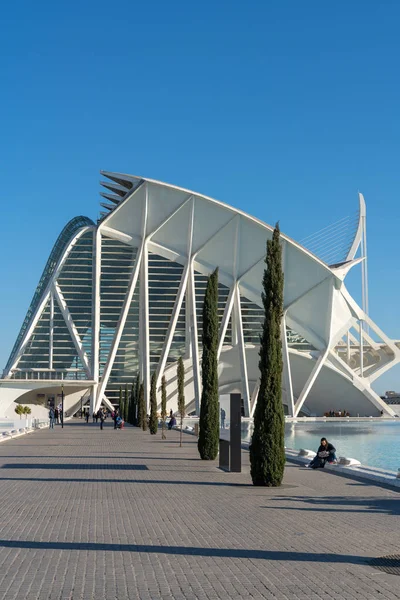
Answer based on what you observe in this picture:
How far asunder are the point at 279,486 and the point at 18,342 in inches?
2415

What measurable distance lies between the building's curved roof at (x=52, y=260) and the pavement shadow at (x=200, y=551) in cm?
6589

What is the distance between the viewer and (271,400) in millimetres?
17500

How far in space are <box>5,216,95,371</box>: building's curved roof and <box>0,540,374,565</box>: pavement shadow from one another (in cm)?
6589

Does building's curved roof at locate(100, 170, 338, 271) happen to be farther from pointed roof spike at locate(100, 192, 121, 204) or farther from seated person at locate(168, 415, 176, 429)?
seated person at locate(168, 415, 176, 429)

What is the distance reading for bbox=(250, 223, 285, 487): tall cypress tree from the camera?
16938 mm

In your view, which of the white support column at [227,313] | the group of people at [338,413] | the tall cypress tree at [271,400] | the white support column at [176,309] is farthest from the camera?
the group of people at [338,413]

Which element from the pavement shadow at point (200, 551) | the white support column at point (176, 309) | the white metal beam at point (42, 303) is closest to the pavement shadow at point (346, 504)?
the pavement shadow at point (200, 551)

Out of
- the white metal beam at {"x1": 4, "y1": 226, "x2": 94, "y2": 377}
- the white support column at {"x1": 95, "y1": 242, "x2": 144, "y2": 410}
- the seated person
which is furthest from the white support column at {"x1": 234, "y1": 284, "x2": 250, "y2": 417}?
the seated person

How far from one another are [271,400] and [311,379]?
172 ft

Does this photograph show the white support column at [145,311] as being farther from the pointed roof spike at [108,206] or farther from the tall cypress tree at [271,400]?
the tall cypress tree at [271,400]

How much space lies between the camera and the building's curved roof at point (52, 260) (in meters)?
75.6

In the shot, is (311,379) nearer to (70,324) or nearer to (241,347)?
(241,347)

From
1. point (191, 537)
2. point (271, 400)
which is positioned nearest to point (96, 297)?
point (271, 400)

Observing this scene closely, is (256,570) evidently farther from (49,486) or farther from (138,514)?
(49,486)
